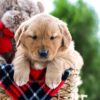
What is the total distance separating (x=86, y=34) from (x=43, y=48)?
248cm

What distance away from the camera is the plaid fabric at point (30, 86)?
72.1 inches

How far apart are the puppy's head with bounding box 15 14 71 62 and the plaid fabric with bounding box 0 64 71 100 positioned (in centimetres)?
7

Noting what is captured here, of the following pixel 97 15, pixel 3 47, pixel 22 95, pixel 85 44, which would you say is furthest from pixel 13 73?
pixel 97 15

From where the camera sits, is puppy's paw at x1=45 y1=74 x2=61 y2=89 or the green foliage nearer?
puppy's paw at x1=45 y1=74 x2=61 y2=89

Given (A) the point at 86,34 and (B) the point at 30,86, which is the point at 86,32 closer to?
(A) the point at 86,34

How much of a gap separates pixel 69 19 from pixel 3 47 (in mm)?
2309

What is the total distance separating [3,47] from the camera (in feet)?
6.73

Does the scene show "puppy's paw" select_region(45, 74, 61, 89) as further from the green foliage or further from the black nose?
the green foliage

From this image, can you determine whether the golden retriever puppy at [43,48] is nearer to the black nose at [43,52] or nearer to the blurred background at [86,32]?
the black nose at [43,52]

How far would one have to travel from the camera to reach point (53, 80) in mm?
1801

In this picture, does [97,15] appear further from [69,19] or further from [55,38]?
[55,38]

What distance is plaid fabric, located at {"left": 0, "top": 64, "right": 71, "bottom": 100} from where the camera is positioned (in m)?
1.83

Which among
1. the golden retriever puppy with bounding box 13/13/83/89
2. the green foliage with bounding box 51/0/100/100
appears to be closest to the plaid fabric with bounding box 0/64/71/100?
the golden retriever puppy with bounding box 13/13/83/89

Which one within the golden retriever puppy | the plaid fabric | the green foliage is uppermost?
the golden retriever puppy
